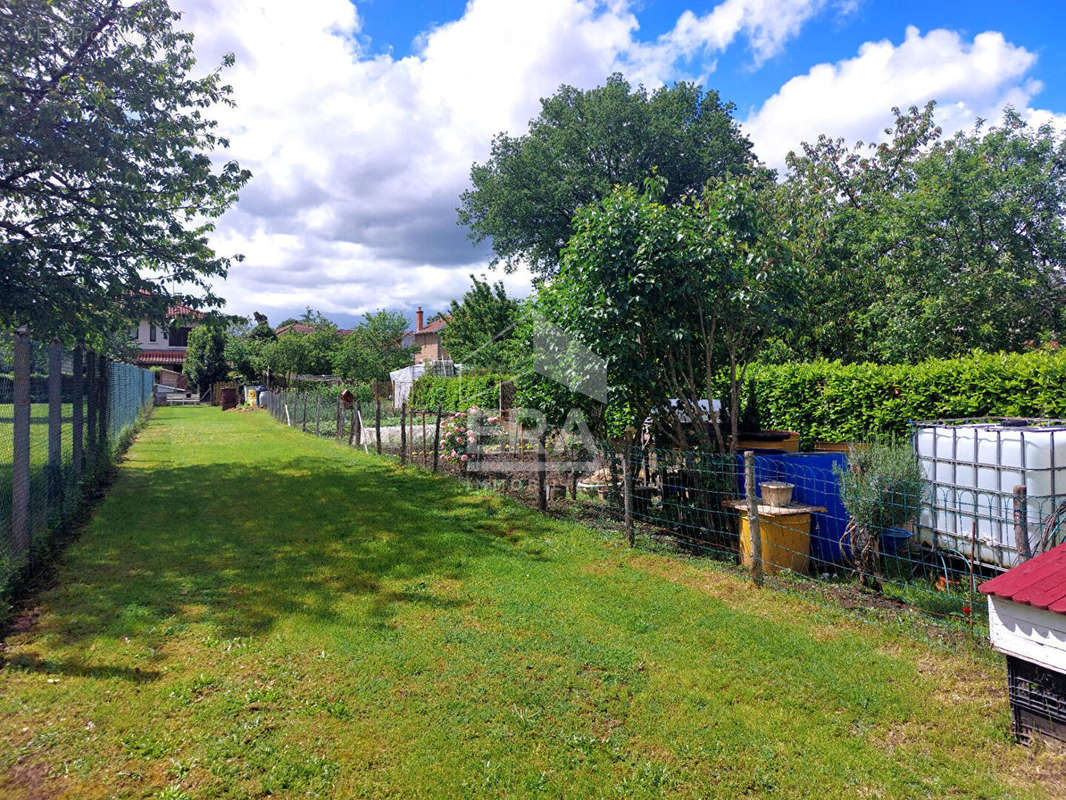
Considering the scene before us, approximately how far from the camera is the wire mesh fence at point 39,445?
517 cm

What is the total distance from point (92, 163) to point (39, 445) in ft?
16.6

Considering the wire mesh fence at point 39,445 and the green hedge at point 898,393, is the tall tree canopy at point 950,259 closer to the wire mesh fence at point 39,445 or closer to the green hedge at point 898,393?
the green hedge at point 898,393

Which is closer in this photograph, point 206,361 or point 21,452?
point 21,452

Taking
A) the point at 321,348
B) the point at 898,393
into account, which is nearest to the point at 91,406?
the point at 898,393

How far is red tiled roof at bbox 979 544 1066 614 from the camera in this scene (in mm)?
2965

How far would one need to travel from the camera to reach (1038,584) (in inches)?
123

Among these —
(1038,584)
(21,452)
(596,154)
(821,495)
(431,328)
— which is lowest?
(821,495)

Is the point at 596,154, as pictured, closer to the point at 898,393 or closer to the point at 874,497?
the point at 898,393

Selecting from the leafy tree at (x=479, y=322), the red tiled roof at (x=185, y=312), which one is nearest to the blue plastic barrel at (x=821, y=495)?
the red tiled roof at (x=185, y=312)

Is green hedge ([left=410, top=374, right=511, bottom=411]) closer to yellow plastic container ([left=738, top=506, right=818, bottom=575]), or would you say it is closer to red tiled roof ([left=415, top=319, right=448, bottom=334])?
yellow plastic container ([left=738, top=506, right=818, bottom=575])

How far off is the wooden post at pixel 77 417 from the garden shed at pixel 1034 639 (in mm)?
9342

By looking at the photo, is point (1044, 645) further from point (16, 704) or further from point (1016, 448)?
point (16, 704)

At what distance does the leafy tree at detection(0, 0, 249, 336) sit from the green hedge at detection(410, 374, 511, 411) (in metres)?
7.15

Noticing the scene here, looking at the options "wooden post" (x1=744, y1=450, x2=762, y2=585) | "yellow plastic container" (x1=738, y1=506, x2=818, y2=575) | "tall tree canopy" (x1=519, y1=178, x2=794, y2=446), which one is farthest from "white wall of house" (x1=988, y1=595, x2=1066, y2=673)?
"tall tree canopy" (x1=519, y1=178, x2=794, y2=446)
